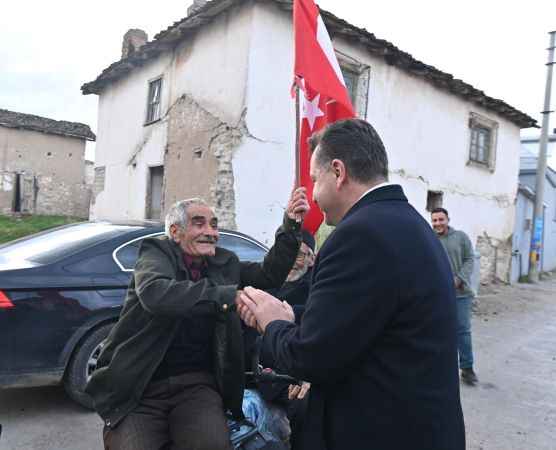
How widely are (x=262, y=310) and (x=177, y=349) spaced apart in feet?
2.90

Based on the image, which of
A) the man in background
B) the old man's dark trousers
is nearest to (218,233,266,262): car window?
the man in background

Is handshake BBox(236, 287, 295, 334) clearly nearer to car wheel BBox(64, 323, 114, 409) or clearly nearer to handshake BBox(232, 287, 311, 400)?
handshake BBox(232, 287, 311, 400)

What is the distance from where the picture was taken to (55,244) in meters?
3.88

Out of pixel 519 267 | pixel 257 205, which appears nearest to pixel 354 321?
pixel 257 205

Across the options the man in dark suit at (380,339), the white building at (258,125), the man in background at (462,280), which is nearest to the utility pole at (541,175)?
the white building at (258,125)

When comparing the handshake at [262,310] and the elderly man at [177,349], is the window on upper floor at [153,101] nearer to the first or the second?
the elderly man at [177,349]

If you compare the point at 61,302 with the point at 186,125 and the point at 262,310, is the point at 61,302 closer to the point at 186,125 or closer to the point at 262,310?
the point at 262,310

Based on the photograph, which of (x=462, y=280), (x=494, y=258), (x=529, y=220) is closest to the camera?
(x=462, y=280)

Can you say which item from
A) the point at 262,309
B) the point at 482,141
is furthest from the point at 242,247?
the point at 482,141

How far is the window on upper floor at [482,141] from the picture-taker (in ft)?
43.9

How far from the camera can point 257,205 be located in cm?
828

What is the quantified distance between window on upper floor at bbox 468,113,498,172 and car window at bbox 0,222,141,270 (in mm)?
11655

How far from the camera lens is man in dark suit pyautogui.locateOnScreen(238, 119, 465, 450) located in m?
1.24

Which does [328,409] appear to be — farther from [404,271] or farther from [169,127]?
[169,127]
